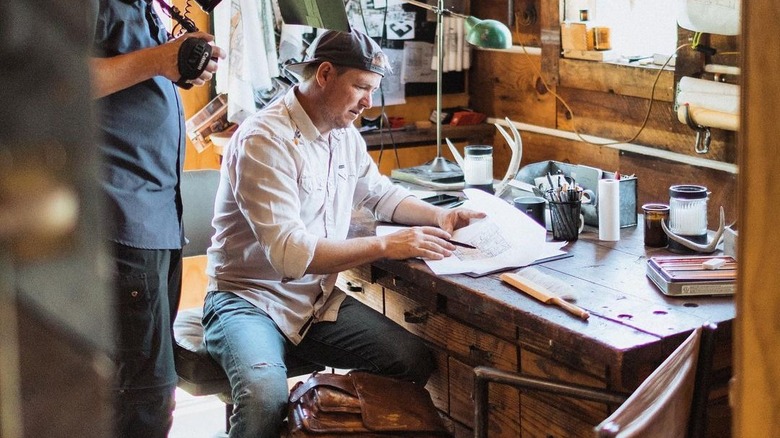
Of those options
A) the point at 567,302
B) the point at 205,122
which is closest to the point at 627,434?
the point at 567,302

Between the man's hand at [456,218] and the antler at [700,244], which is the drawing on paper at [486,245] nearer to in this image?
the man's hand at [456,218]

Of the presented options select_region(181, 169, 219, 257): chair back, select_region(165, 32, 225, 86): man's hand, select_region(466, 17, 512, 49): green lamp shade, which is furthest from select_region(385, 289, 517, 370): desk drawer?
select_region(466, 17, 512, 49): green lamp shade

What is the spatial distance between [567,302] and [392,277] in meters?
0.66

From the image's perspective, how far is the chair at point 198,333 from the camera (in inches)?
96.2

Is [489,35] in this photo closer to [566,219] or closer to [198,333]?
[566,219]

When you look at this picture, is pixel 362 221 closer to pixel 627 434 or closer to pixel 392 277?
pixel 392 277

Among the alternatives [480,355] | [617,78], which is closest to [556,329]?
[480,355]

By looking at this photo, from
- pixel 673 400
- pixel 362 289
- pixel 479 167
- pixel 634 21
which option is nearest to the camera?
pixel 673 400

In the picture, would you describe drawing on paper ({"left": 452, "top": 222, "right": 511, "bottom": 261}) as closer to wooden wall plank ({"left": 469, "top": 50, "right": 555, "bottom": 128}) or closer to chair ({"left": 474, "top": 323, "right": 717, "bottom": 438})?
chair ({"left": 474, "top": 323, "right": 717, "bottom": 438})

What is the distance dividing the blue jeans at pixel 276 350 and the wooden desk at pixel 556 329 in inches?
3.3

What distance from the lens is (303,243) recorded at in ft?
7.73

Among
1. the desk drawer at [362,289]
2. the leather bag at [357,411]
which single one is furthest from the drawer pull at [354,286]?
the leather bag at [357,411]

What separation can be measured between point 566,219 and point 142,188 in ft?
3.58

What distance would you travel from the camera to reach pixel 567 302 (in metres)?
1.99
